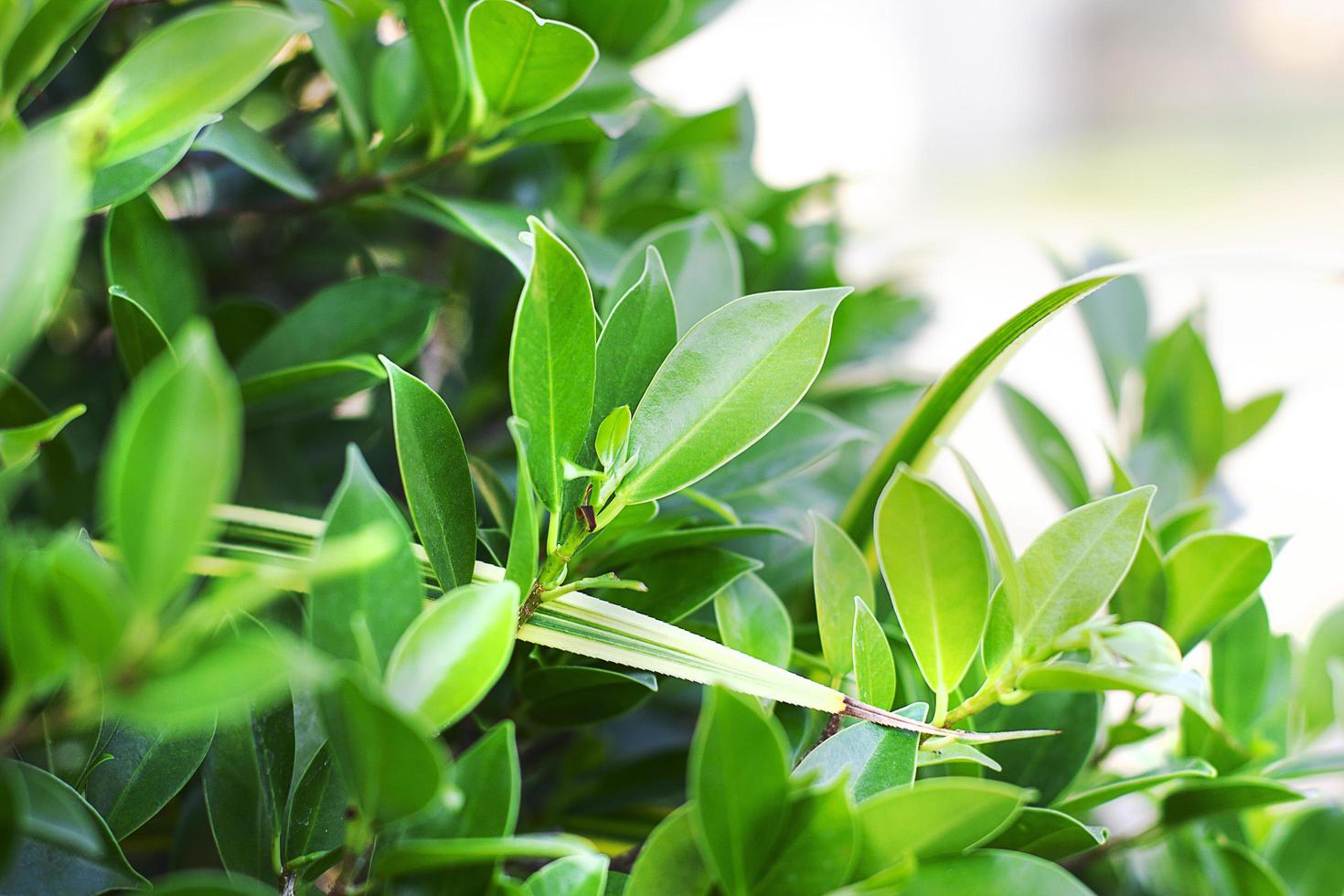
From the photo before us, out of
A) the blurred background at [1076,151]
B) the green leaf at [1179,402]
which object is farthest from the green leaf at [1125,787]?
the blurred background at [1076,151]

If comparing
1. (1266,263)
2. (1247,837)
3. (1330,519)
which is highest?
(1266,263)

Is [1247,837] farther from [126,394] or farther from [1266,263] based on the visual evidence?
[126,394]

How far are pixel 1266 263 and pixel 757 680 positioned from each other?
0.18 metres

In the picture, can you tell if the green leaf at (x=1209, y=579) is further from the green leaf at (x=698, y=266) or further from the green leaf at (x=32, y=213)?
the green leaf at (x=32, y=213)

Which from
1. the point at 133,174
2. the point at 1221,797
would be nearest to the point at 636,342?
the point at 133,174

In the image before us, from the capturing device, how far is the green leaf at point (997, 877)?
206mm

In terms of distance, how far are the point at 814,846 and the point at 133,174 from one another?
0.23 m

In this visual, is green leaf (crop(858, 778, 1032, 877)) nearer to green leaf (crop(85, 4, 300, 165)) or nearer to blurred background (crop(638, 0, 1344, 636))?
green leaf (crop(85, 4, 300, 165))

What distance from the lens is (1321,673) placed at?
0.41 m

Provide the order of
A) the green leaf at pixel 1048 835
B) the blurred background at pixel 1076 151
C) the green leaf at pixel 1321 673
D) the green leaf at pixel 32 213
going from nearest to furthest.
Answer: the green leaf at pixel 32 213, the green leaf at pixel 1048 835, the green leaf at pixel 1321 673, the blurred background at pixel 1076 151

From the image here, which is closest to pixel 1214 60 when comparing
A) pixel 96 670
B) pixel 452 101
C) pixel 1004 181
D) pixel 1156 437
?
pixel 1004 181

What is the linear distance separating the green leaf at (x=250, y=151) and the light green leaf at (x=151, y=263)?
30 millimetres

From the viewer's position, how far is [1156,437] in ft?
1.48

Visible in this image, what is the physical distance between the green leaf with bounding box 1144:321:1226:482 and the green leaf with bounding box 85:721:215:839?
0.43m
